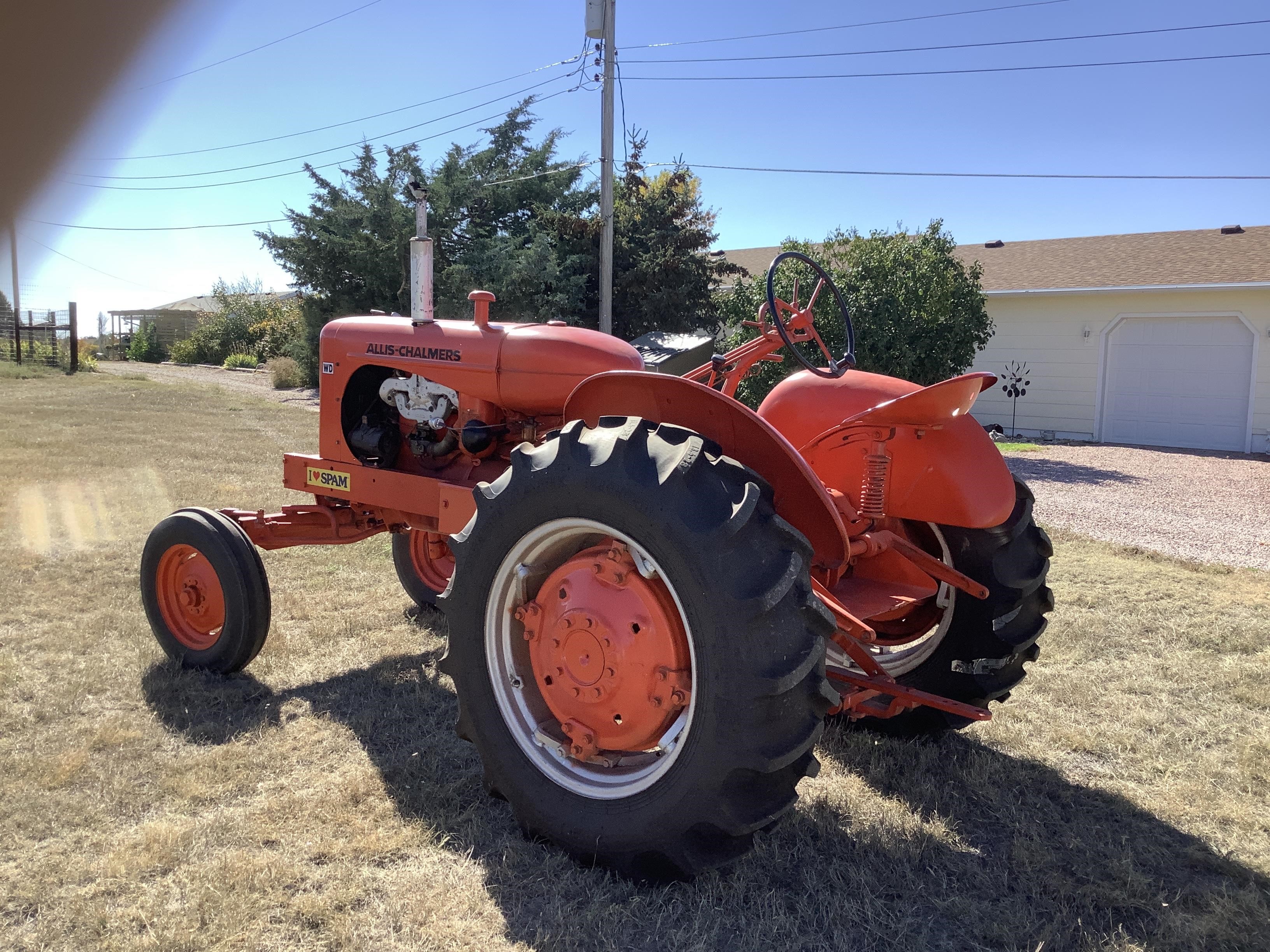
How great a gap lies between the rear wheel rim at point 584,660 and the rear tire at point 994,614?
119 centimetres

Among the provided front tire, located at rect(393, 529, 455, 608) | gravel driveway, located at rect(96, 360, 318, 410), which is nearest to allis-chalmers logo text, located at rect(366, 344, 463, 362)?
front tire, located at rect(393, 529, 455, 608)

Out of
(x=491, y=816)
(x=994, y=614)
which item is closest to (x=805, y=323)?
(x=994, y=614)

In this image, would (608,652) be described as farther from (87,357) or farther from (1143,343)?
(87,357)

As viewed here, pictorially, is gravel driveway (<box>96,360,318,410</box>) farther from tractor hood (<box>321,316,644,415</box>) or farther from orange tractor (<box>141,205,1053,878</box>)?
orange tractor (<box>141,205,1053,878</box>)

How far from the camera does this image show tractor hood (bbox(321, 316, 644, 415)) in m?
3.15

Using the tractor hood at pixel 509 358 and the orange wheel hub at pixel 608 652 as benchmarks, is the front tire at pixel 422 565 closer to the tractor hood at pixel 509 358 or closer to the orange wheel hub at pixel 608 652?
the tractor hood at pixel 509 358

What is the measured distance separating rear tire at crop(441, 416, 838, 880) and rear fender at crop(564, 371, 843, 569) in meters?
0.16

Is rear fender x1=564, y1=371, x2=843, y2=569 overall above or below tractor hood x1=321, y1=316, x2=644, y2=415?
below

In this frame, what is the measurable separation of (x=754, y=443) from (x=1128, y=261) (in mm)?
16014

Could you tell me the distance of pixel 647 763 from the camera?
2264 mm

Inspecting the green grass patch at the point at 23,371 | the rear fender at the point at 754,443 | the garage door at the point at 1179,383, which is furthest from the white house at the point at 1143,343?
the green grass patch at the point at 23,371

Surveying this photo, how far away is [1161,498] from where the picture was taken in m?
8.84

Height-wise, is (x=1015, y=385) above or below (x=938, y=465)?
above

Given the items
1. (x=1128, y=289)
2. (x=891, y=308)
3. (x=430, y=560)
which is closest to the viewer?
(x=430, y=560)
